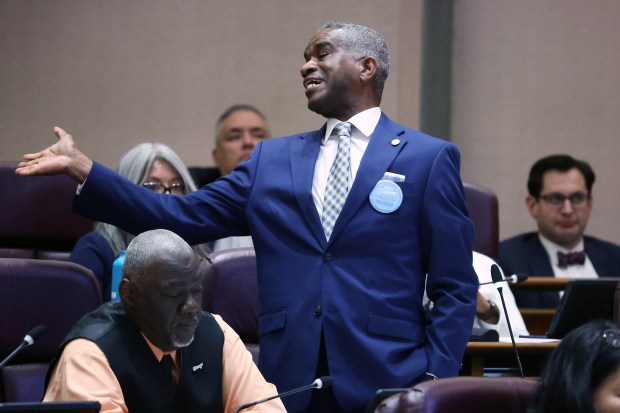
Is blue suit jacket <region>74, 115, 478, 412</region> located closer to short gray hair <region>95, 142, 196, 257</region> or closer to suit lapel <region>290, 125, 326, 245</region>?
A: suit lapel <region>290, 125, 326, 245</region>

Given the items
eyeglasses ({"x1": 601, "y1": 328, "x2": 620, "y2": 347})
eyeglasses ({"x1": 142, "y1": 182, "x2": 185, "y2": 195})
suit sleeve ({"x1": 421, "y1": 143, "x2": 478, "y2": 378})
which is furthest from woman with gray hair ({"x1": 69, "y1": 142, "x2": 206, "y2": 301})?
eyeglasses ({"x1": 601, "y1": 328, "x2": 620, "y2": 347})

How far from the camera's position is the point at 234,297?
3539mm

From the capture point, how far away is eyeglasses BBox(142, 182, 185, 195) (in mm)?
4012

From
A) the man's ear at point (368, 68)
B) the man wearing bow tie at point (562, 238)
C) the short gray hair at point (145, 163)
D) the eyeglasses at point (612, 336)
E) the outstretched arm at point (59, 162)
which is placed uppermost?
the man's ear at point (368, 68)

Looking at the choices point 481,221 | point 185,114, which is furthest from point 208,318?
point 185,114

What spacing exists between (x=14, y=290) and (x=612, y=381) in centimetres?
151

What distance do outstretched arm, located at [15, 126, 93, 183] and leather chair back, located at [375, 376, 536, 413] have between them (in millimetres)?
979

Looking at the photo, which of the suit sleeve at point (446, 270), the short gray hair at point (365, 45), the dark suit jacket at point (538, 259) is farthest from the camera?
the dark suit jacket at point (538, 259)

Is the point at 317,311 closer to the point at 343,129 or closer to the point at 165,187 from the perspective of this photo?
the point at 343,129

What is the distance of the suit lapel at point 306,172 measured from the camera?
290 cm

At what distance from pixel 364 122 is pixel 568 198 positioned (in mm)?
A: 2195

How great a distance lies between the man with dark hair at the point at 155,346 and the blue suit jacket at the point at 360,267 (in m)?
0.20

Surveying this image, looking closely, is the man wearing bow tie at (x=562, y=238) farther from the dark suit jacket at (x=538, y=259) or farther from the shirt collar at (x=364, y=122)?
the shirt collar at (x=364, y=122)

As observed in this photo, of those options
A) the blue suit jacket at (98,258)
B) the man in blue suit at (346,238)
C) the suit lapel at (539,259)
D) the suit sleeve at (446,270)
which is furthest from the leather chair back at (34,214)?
the suit lapel at (539,259)
